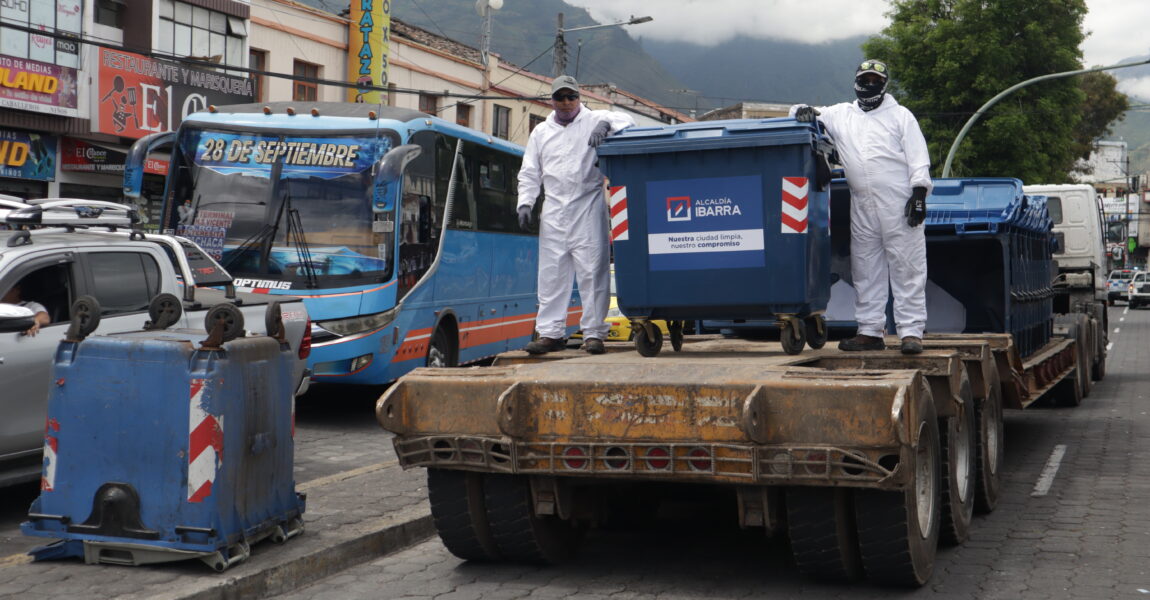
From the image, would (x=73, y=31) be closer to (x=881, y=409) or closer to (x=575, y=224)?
(x=575, y=224)

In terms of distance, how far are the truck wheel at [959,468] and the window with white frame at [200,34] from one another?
61.8 feet

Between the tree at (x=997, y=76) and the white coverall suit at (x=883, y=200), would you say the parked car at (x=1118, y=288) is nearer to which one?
the tree at (x=997, y=76)

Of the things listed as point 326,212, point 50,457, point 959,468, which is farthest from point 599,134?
point 326,212

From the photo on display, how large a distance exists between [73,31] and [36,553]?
16630 millimetres

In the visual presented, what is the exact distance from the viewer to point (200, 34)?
2389 centimetres

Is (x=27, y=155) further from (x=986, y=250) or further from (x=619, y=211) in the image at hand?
(x=619, y=211)

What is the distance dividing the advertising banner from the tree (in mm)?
32389

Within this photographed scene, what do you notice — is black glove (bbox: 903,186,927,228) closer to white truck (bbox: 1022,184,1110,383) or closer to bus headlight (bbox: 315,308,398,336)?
bus headlight (bbox: 315,308,398,336)

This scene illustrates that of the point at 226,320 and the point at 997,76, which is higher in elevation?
the point at 997,76

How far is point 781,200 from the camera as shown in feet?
21.6

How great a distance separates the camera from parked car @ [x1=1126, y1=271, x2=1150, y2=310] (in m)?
57.8

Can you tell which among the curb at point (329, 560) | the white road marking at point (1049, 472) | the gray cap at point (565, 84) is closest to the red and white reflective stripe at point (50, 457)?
the curb at point (329, 560)

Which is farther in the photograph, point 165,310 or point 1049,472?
point 1049,472

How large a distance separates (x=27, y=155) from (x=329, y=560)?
16.5 metres
